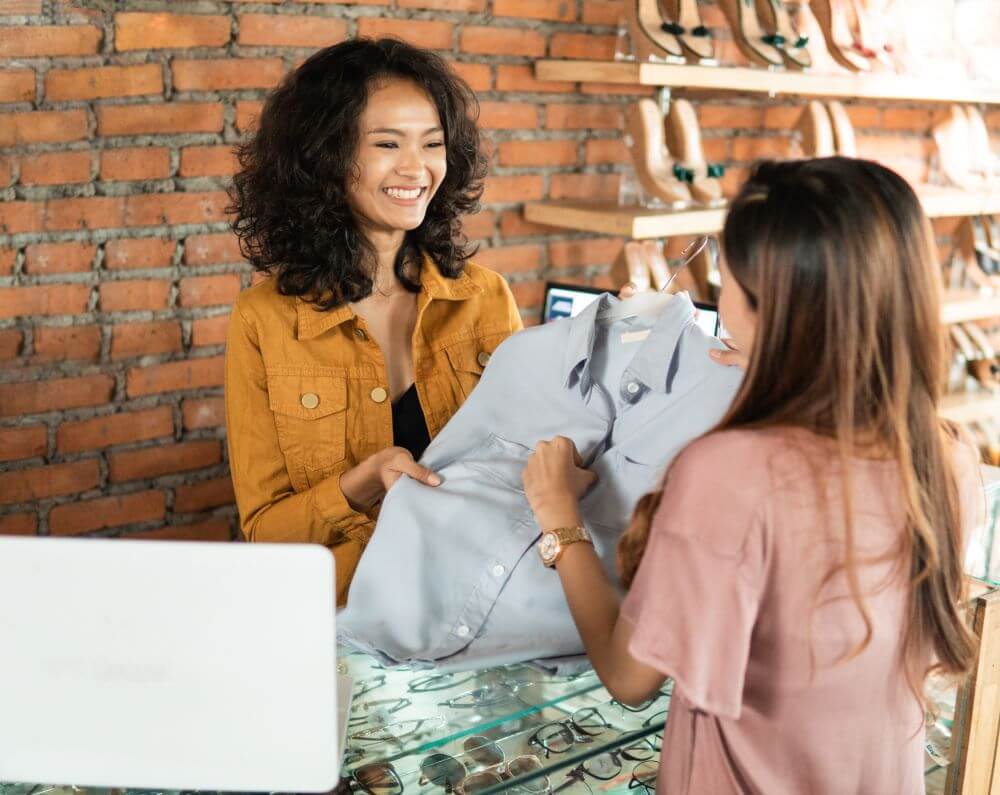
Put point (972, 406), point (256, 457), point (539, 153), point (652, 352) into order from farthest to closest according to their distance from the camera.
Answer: point (972, 406)
point (539, 153)
point (256, 457)
point (652, 352)

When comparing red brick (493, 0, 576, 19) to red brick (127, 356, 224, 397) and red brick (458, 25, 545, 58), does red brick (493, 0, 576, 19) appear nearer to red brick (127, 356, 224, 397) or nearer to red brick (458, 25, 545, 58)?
red brick (458, 25, 545, 58)

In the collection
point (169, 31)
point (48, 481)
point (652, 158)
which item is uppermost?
point (169, 31)

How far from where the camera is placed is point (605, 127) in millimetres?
3174

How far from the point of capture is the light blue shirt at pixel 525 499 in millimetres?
1186

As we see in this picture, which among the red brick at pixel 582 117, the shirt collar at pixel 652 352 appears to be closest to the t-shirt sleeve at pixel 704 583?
the shirt collar at pixel 652 352

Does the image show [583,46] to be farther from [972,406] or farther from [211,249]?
[972,406]

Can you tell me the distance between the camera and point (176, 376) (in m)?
2.44

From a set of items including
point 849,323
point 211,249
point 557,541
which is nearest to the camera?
point 849,323

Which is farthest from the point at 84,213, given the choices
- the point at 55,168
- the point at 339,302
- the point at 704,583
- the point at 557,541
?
the point at 704,583

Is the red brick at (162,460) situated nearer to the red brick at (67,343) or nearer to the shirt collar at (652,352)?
the red brick at (67,343)

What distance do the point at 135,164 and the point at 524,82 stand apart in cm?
113

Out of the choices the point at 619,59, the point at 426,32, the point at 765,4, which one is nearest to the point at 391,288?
the point at 426,32

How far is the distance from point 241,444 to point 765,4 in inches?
82.8

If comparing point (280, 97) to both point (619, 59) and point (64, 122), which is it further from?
point (619, 59)
